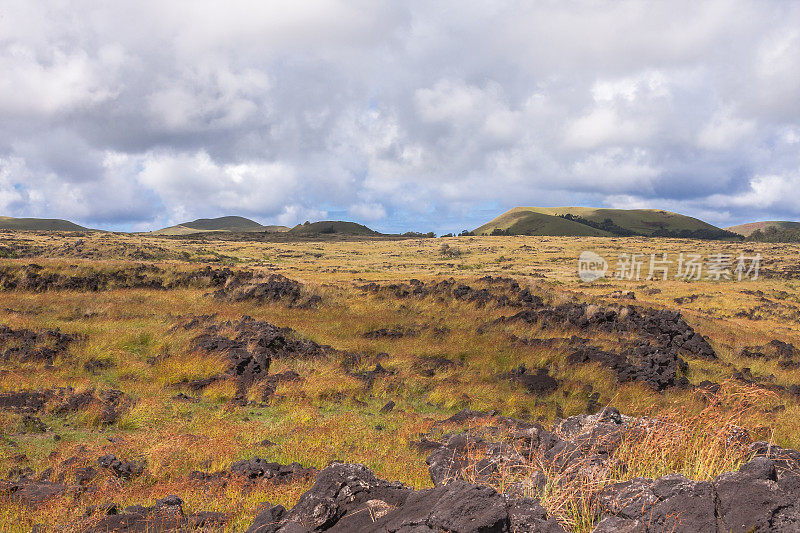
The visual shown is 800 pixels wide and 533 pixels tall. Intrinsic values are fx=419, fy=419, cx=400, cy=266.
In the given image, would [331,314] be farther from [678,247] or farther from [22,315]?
[678,247]

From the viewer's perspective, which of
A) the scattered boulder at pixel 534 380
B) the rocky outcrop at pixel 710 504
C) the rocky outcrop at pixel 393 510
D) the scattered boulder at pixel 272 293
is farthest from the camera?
the scattered boulder at pixel 272 293

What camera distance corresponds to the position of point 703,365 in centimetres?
1731

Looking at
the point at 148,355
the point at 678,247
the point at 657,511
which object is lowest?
the point at 148,355

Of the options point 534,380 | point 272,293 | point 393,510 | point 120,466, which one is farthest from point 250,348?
point 393,510

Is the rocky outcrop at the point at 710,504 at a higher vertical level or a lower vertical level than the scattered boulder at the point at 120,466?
higher

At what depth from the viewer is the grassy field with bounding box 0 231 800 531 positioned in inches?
245

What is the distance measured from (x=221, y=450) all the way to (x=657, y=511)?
6.93m

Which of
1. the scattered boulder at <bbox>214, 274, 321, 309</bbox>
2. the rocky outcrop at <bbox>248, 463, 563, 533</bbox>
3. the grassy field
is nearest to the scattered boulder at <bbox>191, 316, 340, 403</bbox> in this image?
the grassy field

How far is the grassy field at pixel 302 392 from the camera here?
6.23 meters

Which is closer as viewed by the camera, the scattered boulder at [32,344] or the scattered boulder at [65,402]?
the scattered boulder at [65,402]

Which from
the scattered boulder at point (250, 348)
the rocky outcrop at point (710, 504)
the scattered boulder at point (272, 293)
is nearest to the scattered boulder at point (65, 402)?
the scattered boulder at point (250, 348)

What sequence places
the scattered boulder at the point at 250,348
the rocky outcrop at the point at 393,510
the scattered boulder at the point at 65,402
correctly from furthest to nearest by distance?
the scattered boulder at the point at 250,348 < the scattered boulder at the point at 65,402 < the rocky outcrop at the point at 393,510

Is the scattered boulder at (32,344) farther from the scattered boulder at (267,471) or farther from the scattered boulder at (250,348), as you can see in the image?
the scattered boulder at (267,471)

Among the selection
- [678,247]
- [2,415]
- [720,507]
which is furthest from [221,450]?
[678,247]
